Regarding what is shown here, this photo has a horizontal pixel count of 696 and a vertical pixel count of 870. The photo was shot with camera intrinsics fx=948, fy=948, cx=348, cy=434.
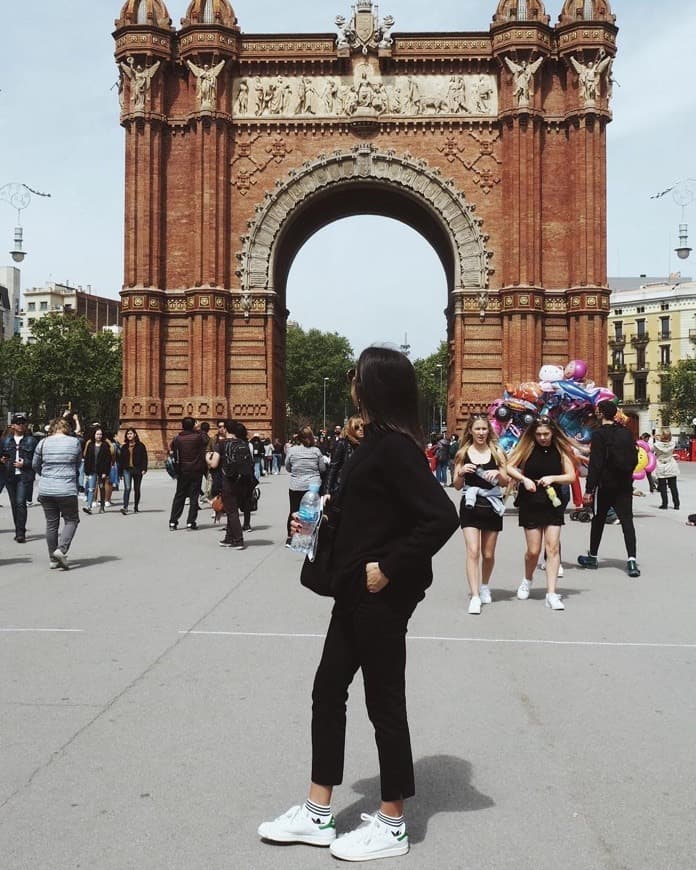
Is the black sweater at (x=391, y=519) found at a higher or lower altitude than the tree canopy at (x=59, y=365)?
lower

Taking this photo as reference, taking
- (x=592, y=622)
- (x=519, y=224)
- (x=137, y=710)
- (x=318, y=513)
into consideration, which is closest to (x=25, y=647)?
(x=137, y=710)

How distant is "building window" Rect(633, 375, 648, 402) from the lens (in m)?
84.1

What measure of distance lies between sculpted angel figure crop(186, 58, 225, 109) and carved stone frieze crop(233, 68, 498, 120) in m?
1.10

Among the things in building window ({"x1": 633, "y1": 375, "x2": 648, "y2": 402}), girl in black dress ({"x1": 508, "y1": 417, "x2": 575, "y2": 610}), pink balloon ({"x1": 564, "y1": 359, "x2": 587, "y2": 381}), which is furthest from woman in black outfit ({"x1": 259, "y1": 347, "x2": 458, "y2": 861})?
building window ({"x1": 633, "y1": 375, "x2": 648, "y2": 402})

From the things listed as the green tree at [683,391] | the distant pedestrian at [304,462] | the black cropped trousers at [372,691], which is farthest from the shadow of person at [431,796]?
the green tree at [683,391]

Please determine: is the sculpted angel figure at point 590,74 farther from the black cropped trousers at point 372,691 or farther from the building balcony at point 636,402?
the building balcony at point 636,402

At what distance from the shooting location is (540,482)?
8.86 meters

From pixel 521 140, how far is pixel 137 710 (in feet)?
101

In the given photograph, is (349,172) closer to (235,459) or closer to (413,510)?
(235,459)

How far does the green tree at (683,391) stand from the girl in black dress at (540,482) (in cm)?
6653

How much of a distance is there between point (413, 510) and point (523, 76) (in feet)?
106

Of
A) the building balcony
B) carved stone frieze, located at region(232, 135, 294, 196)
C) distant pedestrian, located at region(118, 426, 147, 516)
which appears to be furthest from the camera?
the building balcony

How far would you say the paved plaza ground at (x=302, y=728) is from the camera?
3.49m

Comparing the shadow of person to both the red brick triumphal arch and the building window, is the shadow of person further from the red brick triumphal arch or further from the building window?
the building window
